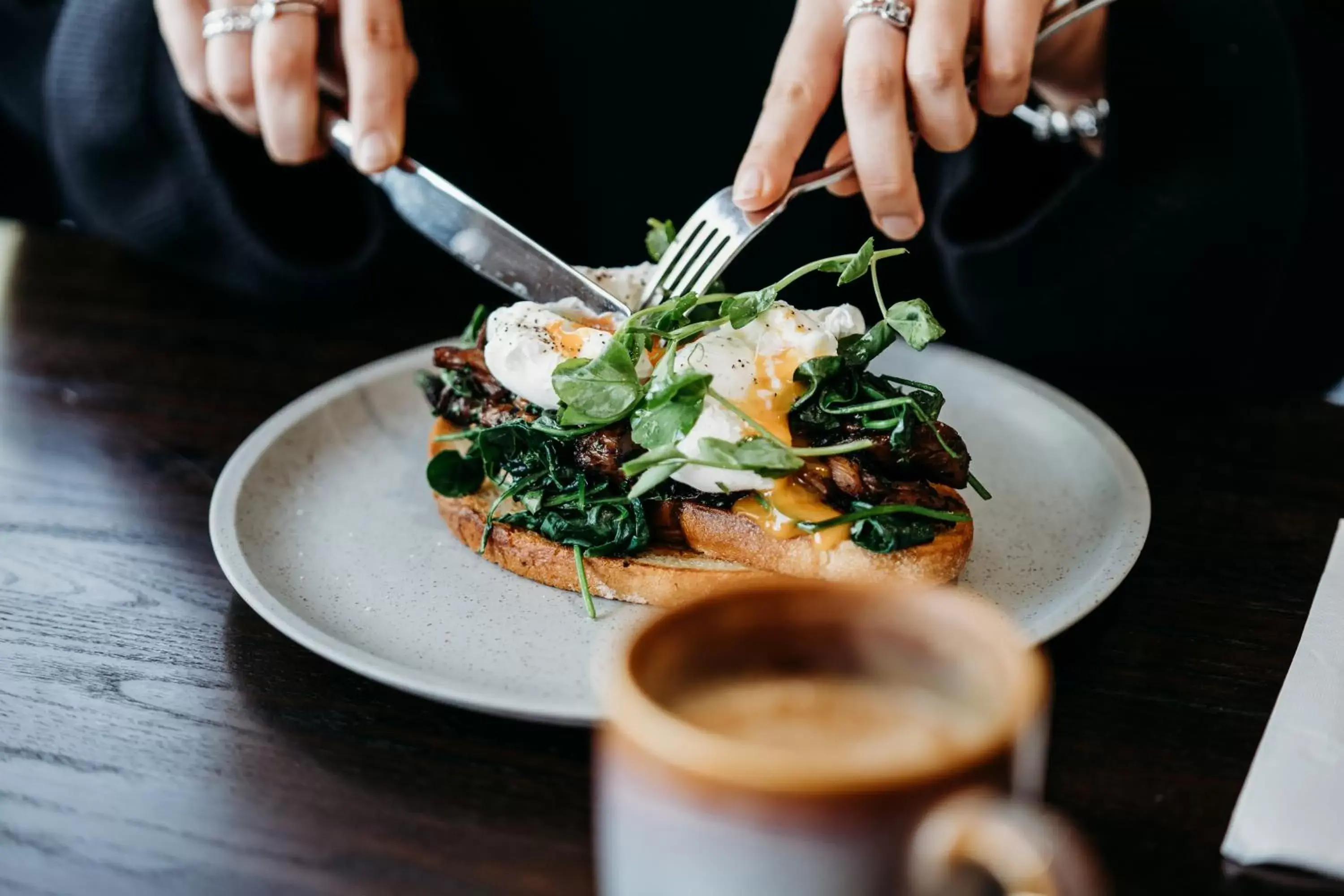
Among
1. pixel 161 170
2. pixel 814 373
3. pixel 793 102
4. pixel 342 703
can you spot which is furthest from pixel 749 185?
pixel 161 170

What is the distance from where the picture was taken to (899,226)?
6.87ft

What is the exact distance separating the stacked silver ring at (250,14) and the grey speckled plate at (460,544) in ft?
2.22

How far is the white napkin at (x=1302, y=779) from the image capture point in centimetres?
105

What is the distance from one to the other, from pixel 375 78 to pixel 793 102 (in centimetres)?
78

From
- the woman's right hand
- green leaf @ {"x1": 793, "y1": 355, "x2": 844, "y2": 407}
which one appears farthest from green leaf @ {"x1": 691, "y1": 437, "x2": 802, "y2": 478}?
the woman's right hand

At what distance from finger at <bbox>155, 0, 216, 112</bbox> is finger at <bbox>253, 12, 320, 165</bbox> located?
0.25 meters

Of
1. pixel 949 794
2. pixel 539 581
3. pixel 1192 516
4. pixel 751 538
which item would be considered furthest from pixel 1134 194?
pixel 949 794

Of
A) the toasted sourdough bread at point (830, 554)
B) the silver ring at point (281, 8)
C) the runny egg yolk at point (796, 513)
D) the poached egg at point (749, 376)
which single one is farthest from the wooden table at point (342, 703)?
the silver ring at point (281, 8)

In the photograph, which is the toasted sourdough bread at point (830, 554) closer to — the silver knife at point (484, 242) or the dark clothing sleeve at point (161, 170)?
the silver knife at point (484, 242)

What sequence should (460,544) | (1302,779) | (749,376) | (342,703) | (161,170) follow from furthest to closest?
(161,170), (460,544), (749,376), (342,703), (1302,779)

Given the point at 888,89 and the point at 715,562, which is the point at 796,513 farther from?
the point at 888,89

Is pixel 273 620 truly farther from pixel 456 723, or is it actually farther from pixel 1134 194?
pixel 1134 194

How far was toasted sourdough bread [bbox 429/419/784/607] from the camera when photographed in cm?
160

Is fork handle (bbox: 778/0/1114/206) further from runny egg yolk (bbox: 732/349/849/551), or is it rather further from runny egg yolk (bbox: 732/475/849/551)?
runny egg yolk (bbox: 732/475/849/551)
